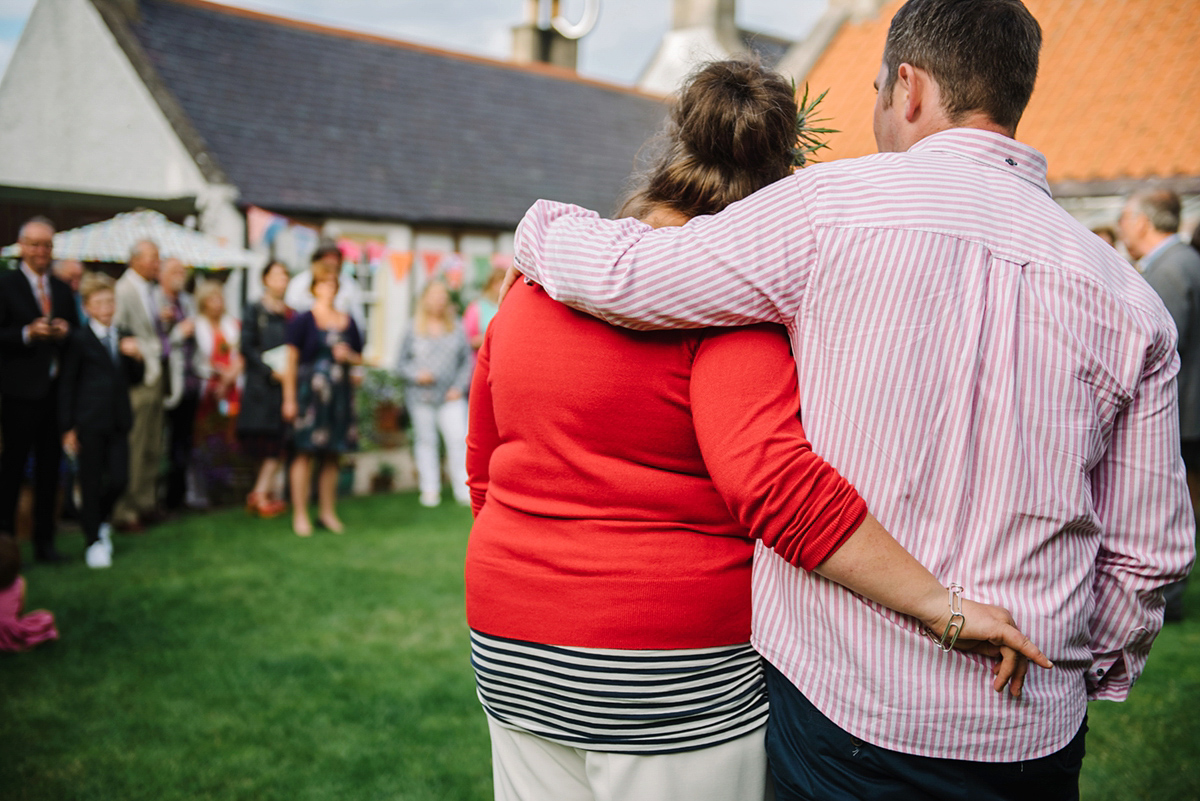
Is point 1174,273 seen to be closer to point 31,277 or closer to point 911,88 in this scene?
point 911,88

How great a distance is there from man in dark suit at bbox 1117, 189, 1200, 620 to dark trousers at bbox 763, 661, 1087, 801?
4423 millimetres

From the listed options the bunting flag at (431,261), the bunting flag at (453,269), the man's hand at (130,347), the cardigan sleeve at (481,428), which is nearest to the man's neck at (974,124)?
the cardigan sleeve at (481,428)

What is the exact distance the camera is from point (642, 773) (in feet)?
5.02

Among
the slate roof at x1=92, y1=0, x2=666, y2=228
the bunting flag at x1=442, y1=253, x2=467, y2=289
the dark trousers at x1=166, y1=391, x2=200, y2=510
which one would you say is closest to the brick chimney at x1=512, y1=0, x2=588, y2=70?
the slate roof at x1=92, y1=0, x2=666, y2=228

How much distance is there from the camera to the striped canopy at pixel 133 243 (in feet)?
29.2

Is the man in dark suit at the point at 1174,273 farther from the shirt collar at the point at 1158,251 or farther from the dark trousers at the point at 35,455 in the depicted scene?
the dark trousers at the point at 35,455

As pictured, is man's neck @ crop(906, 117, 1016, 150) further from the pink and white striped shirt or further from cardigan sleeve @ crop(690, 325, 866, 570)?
cardigan sleeve @ crop(690, 325, 866, 570)

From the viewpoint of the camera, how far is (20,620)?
4.56 metres

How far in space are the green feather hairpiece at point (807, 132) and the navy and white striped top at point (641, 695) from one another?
90 cm

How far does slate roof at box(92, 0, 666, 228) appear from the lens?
43.3ft

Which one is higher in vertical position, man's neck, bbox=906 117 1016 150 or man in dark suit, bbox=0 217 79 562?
man's neck, bbox=906 117 1016 150

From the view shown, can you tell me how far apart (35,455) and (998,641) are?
6597 mm

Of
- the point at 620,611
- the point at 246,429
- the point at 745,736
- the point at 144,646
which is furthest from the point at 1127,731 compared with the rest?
the point at 246,429

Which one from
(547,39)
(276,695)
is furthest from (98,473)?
(547,39)
